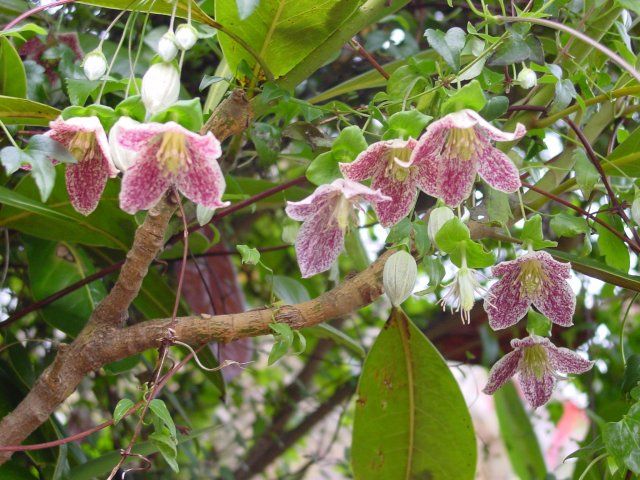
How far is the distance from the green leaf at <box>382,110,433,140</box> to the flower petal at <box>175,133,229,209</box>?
145 millimetres

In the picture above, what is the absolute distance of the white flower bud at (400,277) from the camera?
2.22 feet

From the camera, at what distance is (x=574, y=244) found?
155cm

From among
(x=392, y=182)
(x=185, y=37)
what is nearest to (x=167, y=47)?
(x=185, y=37)

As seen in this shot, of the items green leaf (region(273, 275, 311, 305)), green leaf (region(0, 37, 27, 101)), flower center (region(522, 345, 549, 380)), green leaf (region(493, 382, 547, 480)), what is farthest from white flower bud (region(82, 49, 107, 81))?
green leaf (region(493, 382, 547, 480))

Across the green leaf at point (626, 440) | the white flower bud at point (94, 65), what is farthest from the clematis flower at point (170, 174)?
the green leaf at point (626, 440)

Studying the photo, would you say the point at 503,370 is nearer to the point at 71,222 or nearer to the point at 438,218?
the point at 438,218

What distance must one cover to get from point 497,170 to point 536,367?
10.3 inches

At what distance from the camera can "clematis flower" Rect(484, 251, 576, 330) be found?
2.61ft

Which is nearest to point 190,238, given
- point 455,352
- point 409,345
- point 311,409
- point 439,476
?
point 409,345

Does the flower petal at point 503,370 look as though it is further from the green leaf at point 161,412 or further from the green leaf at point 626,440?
the green leaf at point 161,412

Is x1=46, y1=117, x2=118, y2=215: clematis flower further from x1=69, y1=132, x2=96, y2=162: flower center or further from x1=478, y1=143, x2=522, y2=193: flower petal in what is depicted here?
x1=478, y1=143, x2=522, y2=193: flower petal

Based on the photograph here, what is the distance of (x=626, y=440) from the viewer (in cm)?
77

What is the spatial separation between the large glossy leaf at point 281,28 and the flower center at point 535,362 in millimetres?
393

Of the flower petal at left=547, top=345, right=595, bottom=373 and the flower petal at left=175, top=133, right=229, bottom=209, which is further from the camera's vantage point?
the flower petal at left=547, top=345, right=595, bottom=373
